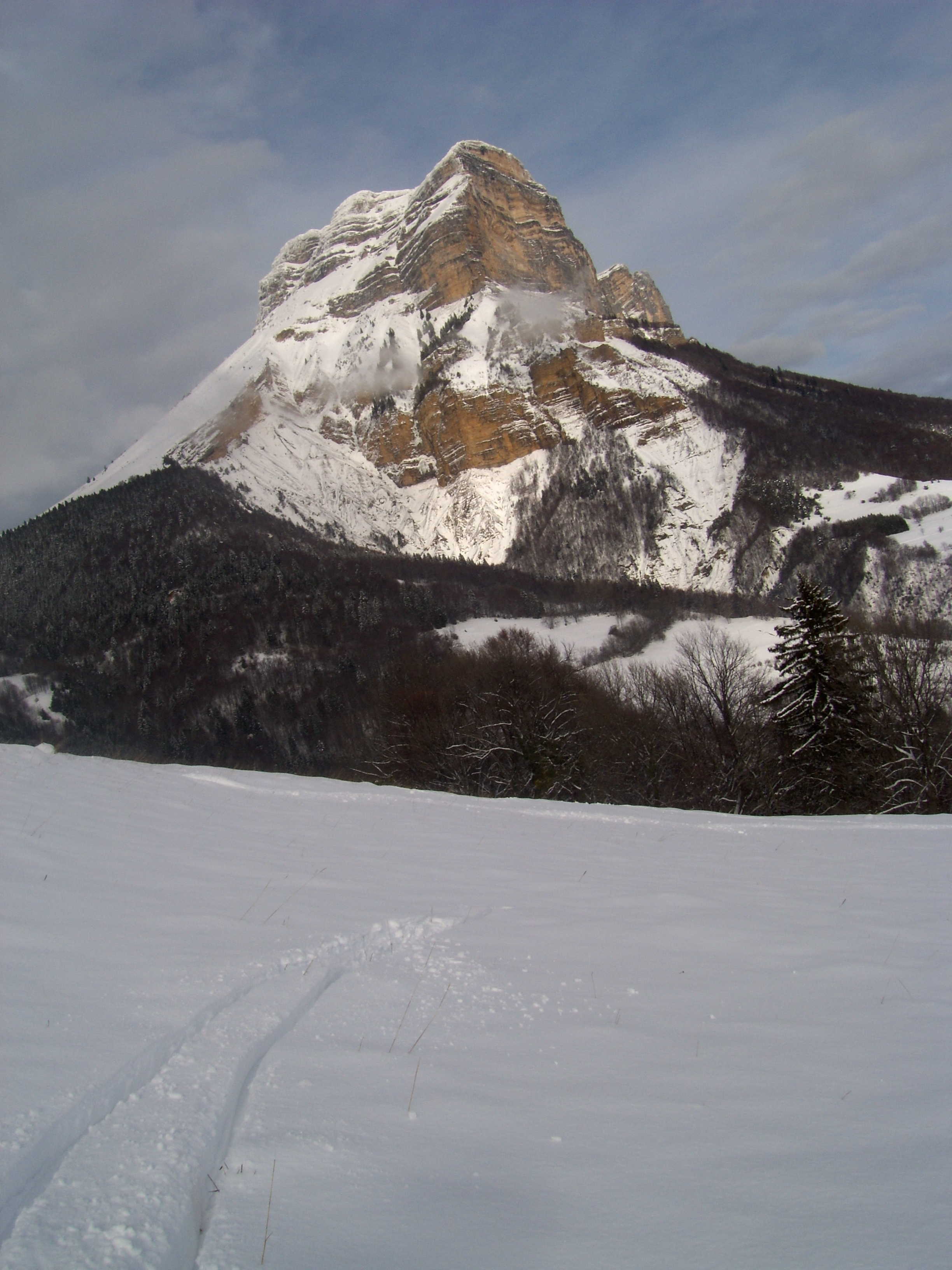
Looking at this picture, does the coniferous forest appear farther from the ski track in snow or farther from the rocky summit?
the rocky summit

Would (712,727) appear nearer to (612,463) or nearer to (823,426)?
(612,463)

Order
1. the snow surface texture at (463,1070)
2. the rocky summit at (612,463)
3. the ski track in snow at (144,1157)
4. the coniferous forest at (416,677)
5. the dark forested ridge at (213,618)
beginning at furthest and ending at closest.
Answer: the rocky summit at (612,463) < the dark forested ridge at (213,618) < the coniferous forest at (416,677) < the snow surface texture at (463,1070) < the ski track in snow at (144,1157)

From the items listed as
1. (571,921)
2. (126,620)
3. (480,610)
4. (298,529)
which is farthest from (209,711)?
(571,921)

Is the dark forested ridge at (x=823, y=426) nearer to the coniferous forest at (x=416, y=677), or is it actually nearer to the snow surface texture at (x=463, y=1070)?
the coniferous forest at (x=416, y=677)

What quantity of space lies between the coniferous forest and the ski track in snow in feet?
58.4

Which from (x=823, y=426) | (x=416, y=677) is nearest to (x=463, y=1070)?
(x=416, y=677)

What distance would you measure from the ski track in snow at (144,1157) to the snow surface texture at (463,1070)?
1 centimetres

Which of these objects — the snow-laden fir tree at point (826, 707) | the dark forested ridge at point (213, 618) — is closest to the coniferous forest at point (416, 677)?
the snow-laden fir tree at point (826, 707)

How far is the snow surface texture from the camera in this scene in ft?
6.35

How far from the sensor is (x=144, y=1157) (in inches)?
87.9

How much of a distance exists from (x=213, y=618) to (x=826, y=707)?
99.1 m

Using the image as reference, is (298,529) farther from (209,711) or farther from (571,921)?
(571,921)

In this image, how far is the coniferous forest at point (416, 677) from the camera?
23516 mm

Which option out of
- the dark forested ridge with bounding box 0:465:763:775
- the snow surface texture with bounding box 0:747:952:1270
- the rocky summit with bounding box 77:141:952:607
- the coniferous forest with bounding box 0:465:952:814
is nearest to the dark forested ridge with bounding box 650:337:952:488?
the rocky summit with bounding box 77:141:952:607
